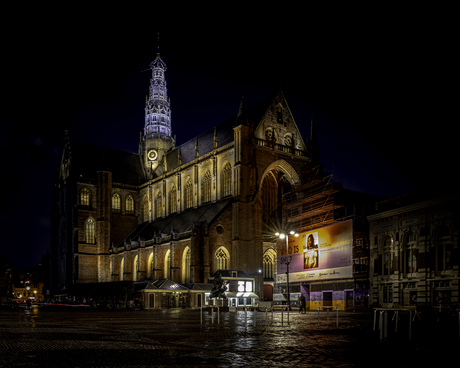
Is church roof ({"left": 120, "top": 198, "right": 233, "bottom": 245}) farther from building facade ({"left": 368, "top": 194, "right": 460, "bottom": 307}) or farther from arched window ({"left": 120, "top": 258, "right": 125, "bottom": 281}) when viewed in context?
building facade ({"left": 368, "top": 194, "right": 460, "bottom": 307})

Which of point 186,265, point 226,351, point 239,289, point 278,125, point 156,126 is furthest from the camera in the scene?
point 156,126

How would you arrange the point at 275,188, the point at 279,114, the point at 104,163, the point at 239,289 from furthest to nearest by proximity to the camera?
the point at 104,163, the point at 279,114, the point at 275,188, the point at 239,289

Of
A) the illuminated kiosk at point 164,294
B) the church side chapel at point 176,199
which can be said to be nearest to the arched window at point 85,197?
the church side chapel at point 176,199

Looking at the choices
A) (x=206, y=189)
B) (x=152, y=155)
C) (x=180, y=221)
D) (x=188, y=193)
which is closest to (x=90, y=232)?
(x=152, y=155)

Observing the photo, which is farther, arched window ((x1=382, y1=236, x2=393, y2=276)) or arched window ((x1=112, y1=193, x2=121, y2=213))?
arched window ((x1=112, y1=193, x2=121, y2=213))

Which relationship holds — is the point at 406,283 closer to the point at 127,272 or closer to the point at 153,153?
the point at 127,272

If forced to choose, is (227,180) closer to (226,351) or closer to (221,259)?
(221,259)

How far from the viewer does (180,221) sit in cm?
5922

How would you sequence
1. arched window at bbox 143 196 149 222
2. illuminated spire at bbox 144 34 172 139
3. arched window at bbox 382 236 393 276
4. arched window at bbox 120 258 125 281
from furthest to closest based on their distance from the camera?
illuminated spire at bbox 144 34 172 139 < arched window at bbox 143 196 149 222 < arched window at bbox 120 258 125 281 < arched window at bbox 382 236 393 276

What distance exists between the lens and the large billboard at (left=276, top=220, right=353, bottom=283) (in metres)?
41.6

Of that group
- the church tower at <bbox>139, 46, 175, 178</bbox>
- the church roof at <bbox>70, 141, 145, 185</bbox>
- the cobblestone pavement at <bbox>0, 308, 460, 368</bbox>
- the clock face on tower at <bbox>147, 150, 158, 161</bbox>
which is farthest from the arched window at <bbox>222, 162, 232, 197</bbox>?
the cobblestone pavement at <bbox>0, 308, 460, 368</bbox>

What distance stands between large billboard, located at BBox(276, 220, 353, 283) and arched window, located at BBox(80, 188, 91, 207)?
32.4 m

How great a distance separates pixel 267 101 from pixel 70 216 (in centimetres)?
3331

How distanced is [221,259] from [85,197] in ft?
92.9
